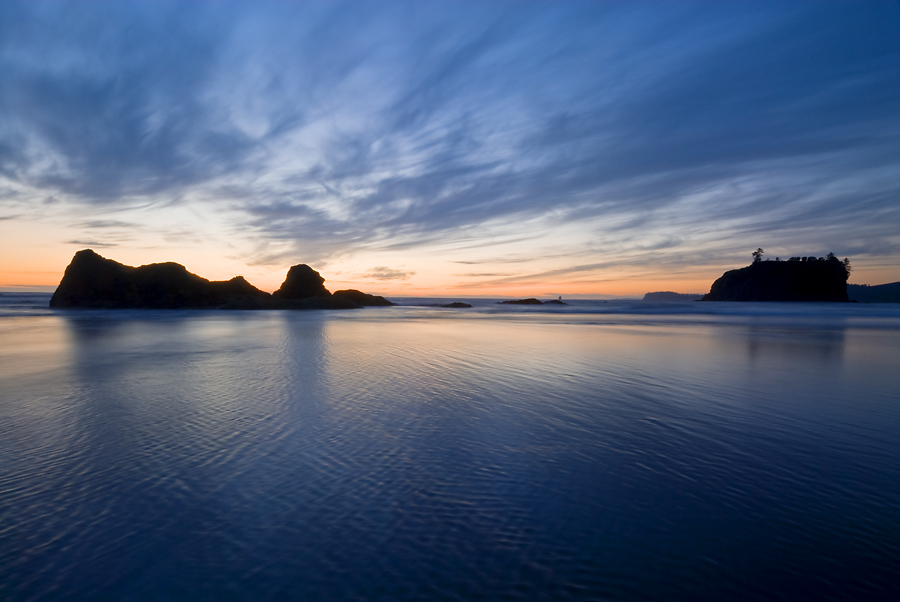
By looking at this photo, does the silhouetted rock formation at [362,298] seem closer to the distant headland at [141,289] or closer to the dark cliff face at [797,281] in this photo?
the distant headland at [141,289]

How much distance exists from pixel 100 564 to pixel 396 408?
447cm

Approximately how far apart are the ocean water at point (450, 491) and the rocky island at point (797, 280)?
113m

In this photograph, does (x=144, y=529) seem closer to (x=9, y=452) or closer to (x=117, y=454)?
(x=117, y=454)

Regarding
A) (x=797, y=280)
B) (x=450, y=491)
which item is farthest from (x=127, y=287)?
(x=797, y=280)

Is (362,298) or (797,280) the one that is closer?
(362,298)

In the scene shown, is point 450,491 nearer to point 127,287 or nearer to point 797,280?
point 127,287

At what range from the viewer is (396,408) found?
280 inches

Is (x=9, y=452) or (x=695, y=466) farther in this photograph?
(x=9, y=452)

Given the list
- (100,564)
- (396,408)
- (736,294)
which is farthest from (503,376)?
(736,294)

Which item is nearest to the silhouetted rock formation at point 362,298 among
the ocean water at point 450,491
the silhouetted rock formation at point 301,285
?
the silhouetted rock formation at point 301,285

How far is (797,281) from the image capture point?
94.9 meters

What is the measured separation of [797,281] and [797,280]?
0.25 meters

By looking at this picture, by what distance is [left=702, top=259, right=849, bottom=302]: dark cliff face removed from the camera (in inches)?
3730

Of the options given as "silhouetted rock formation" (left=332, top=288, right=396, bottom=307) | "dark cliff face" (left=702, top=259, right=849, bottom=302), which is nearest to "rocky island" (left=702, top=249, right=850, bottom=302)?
"dark cliff face" (left=702, top=259, right=849, bottom=302)
